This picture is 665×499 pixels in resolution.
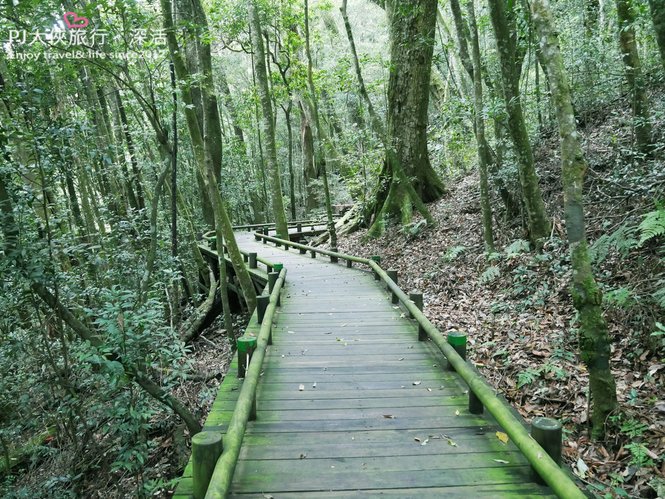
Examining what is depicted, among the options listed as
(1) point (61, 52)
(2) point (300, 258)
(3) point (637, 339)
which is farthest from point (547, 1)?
(2) point (300, 258)

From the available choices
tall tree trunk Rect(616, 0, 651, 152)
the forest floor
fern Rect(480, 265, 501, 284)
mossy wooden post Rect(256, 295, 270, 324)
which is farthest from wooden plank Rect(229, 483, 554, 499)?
tall tree trunk Rect(616, 0, 651, 152)

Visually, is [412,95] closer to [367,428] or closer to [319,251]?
[319,251]

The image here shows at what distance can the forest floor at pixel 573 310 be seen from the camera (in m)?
3.94

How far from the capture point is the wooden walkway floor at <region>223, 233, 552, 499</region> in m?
3.11

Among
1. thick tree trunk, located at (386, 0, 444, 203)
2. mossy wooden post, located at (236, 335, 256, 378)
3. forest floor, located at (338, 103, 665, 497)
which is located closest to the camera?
forest floor, located at (338, 103, 665, 497)

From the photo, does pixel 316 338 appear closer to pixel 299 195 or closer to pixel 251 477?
pixel 251 477

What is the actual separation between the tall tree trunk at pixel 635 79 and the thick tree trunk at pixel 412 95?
5.60 m

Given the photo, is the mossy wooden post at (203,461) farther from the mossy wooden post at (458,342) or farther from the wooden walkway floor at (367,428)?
the mossy wooden post at (458,342)

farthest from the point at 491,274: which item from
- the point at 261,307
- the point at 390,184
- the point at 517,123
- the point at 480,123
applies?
the point at 390,184

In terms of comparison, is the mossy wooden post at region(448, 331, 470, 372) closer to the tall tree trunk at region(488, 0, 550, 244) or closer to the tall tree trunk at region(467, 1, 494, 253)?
the tall tree trunk at region(488, 0, 550, 244)

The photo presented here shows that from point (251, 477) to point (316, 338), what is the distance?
3241 millimetres

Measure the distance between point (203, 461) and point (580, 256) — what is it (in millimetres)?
3466

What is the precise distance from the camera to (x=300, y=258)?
45.8 ft

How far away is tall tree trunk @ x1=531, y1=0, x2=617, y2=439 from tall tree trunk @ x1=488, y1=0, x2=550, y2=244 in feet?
12.1
